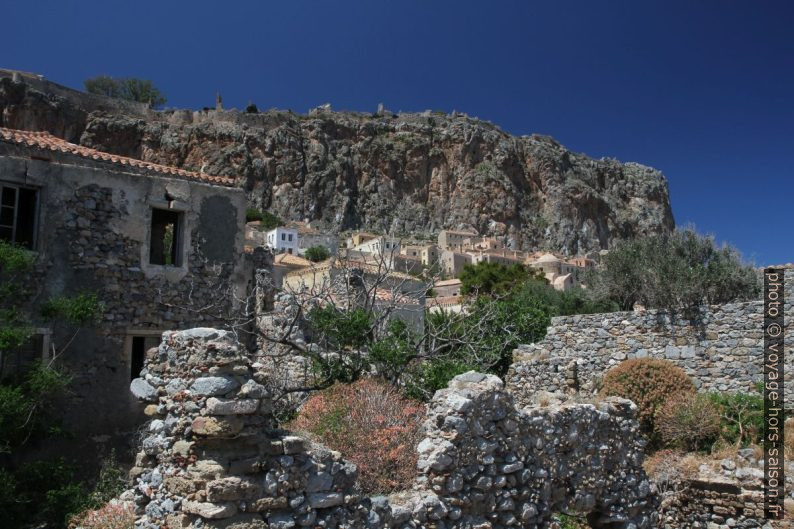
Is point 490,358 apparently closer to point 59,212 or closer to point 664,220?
point 59,212

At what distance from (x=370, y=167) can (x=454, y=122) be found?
75.7ft

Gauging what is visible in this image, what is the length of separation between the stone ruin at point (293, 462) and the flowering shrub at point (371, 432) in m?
0.41

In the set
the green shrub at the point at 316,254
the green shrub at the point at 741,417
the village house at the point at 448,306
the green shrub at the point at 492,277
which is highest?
the green shrub at the point at 316,254

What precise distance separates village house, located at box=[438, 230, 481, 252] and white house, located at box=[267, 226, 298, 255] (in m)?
28.8

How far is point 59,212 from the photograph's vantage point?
450 inches

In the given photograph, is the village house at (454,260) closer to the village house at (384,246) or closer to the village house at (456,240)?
the village house at (456,240)

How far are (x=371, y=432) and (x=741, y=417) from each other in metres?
8.66

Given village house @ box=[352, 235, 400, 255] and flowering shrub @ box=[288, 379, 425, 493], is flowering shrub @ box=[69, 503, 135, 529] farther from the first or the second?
village house @ box=[352, 235, 400, 255]

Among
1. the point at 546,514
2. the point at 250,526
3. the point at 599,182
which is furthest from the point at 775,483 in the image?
the point at 599,182

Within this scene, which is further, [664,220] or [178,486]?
[664,220]

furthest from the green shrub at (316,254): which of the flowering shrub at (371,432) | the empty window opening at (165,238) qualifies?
the flowering shrub at (371,432)

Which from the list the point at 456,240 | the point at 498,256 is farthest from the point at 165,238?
the point at 456,240

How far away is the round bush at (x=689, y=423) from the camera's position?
11.5 metres

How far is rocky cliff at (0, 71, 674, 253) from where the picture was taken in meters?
95.9
